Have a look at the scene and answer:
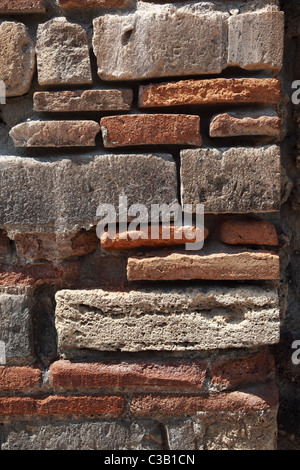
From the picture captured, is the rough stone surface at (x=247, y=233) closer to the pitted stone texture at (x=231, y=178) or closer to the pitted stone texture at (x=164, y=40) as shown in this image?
the pitted stone texture at (x=231, y=178)

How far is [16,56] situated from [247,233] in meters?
0.84

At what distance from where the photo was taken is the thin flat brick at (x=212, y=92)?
1.11 metres

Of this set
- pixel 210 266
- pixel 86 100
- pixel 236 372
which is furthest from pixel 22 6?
pixel 236 372

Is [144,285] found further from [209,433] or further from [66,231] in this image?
[209,433]

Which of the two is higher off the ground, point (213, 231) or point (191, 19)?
point (191, 19)

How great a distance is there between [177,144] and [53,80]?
1.30ft

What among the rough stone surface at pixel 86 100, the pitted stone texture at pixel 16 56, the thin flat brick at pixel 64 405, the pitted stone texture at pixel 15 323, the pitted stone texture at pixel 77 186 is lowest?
the thin flat brick at pixel 64 405

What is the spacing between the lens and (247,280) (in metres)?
1.22

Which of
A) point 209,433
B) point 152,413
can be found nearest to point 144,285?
point 152,413

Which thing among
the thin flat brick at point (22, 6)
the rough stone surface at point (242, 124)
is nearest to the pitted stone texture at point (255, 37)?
the rough stone surface at point (242, 124)

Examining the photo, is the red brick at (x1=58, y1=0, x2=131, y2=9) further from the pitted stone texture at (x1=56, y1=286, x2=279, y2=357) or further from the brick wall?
the pitted stone texture at (x1=56, y1=286, x2=279, y2=357)

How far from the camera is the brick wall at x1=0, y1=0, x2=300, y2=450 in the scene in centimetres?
112

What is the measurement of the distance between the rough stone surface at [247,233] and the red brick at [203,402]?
46 cm

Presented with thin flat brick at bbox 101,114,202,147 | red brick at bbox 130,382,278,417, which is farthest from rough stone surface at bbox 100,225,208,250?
red brick at bbox 130,382,278,417
